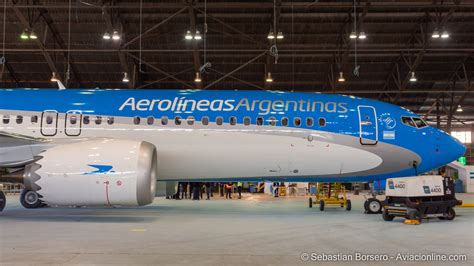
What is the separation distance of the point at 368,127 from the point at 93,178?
832 centimetres

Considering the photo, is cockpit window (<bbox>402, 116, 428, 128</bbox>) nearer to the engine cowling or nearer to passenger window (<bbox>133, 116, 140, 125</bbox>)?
the engine cowling

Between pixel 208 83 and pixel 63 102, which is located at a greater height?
pixel 208 83

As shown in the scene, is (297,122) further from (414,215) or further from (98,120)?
(98,120)

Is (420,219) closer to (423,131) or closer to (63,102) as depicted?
(423,131)

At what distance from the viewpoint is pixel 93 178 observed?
11.2 metres

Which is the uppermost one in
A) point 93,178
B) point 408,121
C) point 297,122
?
point 408,121

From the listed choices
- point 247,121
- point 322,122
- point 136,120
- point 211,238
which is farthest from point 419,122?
point 136,120

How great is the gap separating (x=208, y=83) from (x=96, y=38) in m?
8.55

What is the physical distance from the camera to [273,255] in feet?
23.6

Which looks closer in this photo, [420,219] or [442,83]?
[420,219]

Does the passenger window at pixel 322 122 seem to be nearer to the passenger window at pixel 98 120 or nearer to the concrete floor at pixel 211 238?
the concrete floor at pixel 211 238

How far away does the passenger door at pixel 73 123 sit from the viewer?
1322cm

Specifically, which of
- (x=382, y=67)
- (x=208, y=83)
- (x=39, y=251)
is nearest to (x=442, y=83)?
(x=382, y=67)

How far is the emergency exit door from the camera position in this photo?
1350 cm
